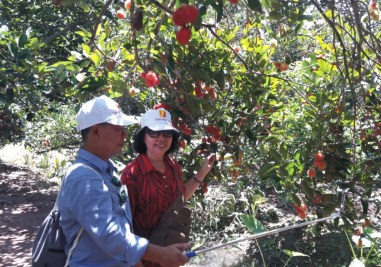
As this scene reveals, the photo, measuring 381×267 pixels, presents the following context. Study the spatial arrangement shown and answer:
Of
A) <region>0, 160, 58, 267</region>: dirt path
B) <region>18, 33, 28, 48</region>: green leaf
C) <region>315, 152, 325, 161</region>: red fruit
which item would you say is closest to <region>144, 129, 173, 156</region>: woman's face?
<region>315, 152, 325, 161</region>: red fruit

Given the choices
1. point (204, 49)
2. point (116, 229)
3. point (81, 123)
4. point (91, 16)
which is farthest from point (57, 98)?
point (116, 229)

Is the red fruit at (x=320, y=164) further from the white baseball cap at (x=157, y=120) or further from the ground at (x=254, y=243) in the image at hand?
the ground at (x=254, y=243)

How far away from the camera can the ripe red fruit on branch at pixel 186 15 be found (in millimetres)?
1952

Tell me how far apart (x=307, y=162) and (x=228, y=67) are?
2.34 ft

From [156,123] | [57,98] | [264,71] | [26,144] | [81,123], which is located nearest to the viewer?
[81,123]

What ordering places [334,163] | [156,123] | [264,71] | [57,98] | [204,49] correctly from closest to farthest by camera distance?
[156,123] < [334,163] < [204,49] < [264,71] < [57,98]

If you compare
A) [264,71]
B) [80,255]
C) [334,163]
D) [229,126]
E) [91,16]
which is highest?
[91,16]

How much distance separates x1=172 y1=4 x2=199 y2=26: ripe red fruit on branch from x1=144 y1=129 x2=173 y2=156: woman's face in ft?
1.97

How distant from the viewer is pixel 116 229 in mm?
1696

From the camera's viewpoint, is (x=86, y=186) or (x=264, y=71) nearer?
(x=86, y=186)

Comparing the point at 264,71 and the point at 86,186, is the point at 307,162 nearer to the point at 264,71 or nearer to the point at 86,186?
the point at 264,71

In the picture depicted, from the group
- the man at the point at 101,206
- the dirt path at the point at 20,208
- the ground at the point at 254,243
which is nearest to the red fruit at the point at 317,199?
the man at the point at 101,206

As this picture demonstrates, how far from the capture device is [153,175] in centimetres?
236

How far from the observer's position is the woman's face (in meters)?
2.40
